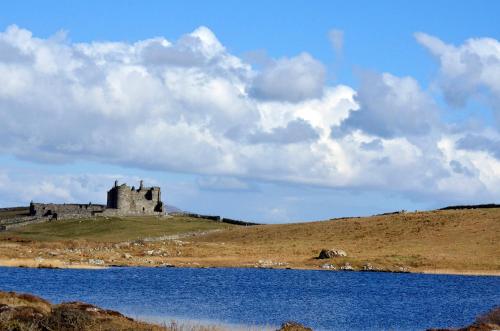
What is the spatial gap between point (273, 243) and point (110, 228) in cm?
2415

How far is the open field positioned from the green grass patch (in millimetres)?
125

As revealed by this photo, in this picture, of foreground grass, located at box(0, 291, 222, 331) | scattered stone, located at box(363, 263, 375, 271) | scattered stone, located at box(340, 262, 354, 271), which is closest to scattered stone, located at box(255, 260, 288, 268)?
scattered stone, located at box(340, 262, 354, 271)

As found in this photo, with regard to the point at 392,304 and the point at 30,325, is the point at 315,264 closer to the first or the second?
the point at 392,304

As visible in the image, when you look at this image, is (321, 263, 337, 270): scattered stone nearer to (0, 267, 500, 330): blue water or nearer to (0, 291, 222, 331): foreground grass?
(0, 267, 500, 330): blue water

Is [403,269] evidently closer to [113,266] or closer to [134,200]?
[113,266]

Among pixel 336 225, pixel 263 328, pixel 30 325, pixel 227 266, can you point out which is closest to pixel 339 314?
pixel 263 328

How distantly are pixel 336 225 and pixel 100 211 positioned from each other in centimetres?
3807

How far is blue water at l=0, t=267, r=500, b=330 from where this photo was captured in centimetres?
4031

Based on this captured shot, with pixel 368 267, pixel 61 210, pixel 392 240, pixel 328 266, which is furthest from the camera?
pixel 61 210

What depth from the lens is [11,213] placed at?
14188 cm

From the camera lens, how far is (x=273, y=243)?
99.5m

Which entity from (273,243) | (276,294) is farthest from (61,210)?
(276,294)

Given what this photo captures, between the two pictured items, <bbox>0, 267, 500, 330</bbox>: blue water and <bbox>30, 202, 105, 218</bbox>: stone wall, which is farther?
<bbox>30, 202, 105, 218</bbox>: stone wall

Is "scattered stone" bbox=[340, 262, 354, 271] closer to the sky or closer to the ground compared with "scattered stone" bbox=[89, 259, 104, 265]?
closer to the sky
